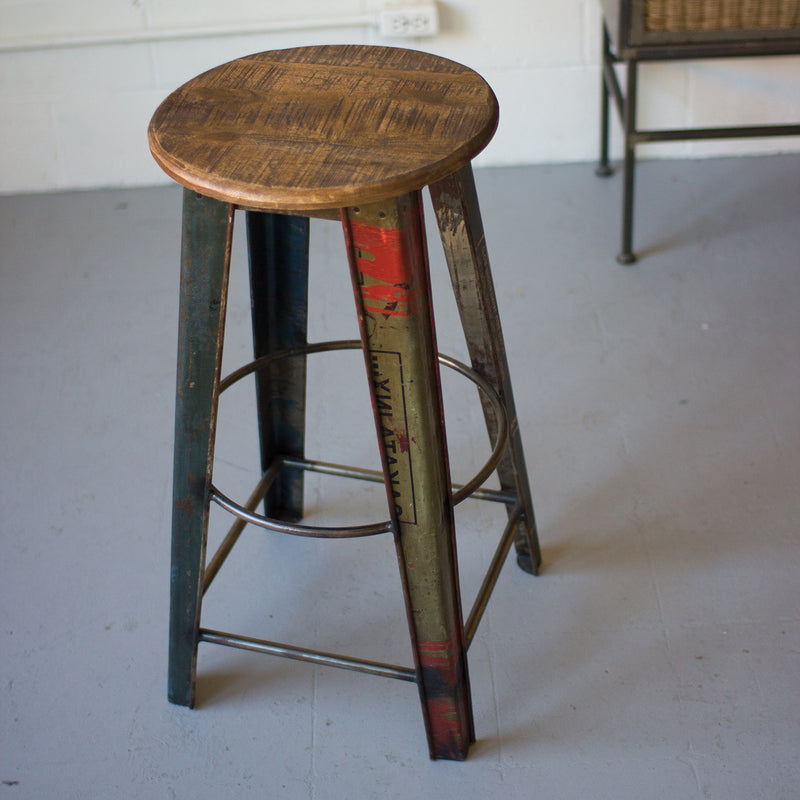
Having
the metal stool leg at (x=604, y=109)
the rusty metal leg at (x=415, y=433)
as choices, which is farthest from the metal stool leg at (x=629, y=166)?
the rusty metal leg at (x=415, y=433)

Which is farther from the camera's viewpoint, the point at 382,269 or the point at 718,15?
the point at 718,15

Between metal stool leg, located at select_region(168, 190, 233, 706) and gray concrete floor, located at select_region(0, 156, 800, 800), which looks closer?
metal stool leg, located at select_region(168, 190, 233, 706)

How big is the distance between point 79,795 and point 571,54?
2.38m

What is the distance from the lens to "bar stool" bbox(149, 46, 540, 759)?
1121mm

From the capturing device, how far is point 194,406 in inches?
53.4

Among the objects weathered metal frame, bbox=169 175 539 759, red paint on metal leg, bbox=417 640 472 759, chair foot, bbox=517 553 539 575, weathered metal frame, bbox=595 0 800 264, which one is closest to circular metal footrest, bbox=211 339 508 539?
weathered metal frame, bbox=169 175 539 759

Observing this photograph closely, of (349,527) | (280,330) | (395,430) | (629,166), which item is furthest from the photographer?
(629,166)

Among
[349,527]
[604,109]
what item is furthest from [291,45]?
[349,527]

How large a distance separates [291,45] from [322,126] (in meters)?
1.87

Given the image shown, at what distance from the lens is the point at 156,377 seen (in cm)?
234

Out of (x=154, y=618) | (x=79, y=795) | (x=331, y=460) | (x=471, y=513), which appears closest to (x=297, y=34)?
Result: (x=331, y=460)

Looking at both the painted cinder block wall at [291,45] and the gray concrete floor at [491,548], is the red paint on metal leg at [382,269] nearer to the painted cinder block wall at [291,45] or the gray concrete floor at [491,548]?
the gray concrete floor at [491,548]

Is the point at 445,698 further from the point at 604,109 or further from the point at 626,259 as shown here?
the point at 604,109

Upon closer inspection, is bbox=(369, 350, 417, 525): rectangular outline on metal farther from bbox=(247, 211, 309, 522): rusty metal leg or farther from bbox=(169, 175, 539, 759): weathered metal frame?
bbox=(247, 211, 309, 522): rusty metal leg
